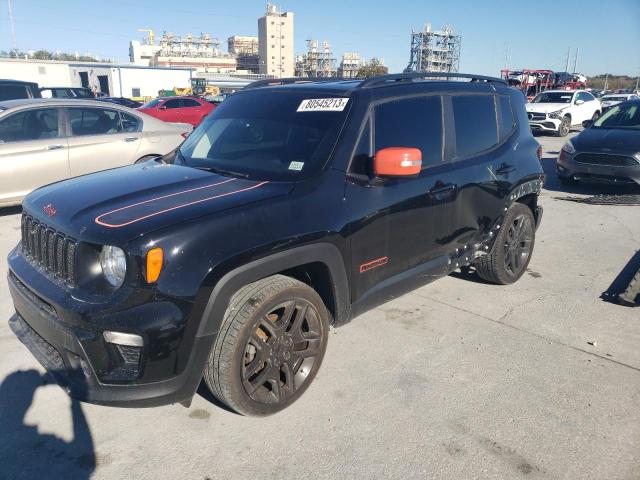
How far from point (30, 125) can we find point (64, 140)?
0.46 meters

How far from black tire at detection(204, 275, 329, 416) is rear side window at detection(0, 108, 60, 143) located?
576cm

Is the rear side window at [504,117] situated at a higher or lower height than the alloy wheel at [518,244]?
higher

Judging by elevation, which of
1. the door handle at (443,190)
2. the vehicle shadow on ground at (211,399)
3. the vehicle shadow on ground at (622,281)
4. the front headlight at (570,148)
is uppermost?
the door handle at (443,190)

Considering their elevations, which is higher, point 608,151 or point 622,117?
point 622,117

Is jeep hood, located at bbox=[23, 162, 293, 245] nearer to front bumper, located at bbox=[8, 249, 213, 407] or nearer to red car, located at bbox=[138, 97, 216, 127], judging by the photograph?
front bumper, located at bbox=[8, 249, 213, 407]

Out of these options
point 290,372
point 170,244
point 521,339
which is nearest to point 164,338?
point 170,244

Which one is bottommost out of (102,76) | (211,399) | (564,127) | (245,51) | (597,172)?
(211,399)

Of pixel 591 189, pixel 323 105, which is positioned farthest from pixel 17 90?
pixel 591 189

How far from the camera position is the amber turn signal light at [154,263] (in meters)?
2.27

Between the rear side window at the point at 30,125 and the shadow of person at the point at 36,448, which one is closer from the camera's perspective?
the shadow of person at the point at 36,448

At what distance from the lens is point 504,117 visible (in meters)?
4.53

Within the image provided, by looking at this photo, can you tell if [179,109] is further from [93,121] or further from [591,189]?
[591,189]

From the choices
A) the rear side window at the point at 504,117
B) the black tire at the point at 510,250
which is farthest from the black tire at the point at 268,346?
the rear side window at the point at 504,117

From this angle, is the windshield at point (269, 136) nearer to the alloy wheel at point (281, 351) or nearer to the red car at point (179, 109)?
the alloy wheel at point (281, 351)
